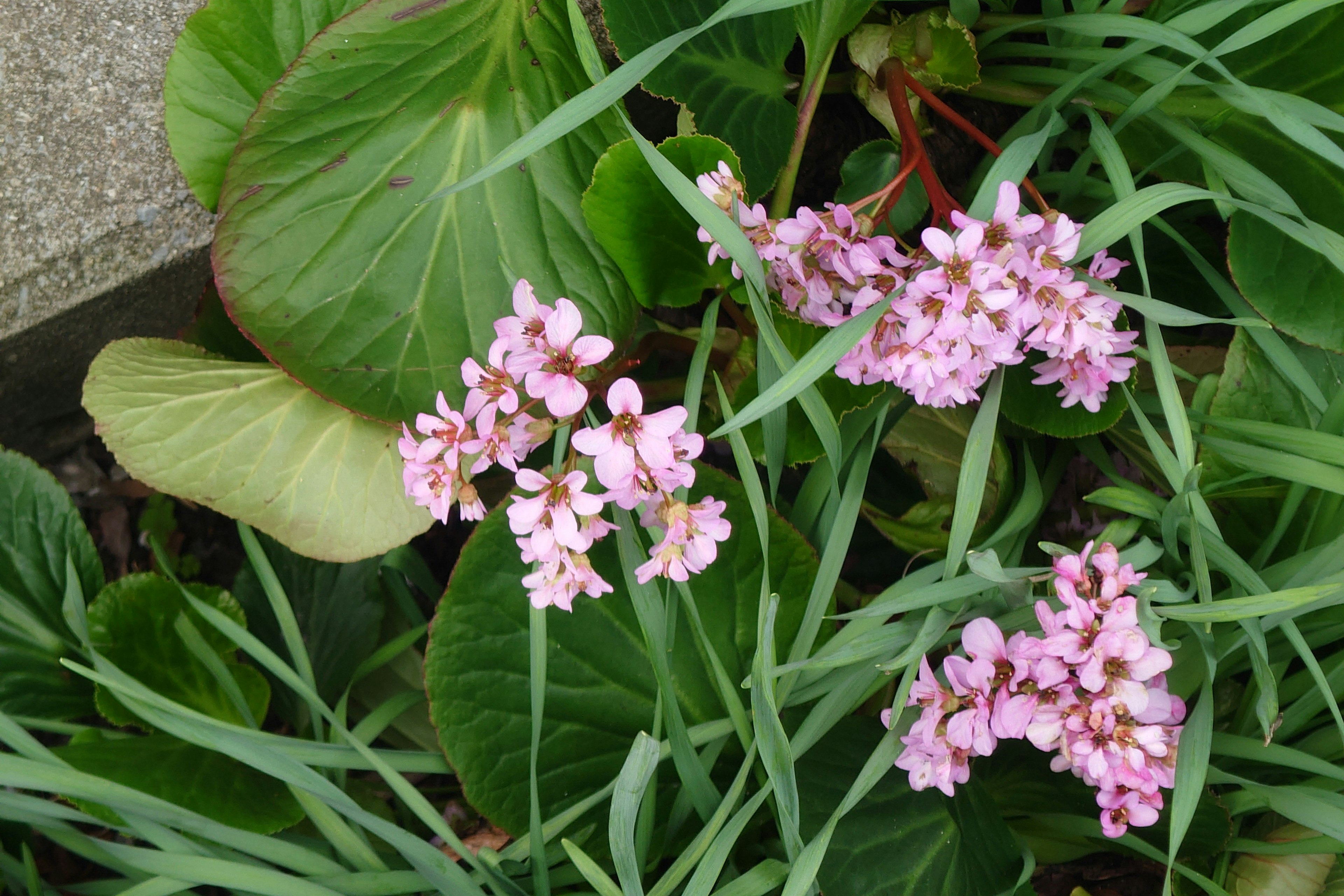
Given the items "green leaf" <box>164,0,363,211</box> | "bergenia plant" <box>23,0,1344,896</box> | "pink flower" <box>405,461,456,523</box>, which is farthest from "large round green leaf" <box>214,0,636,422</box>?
"pink flower" <box>405,461,456,523</box>

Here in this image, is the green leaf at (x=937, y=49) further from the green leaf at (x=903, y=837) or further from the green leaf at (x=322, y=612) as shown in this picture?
the green leaf at (x=322, y=612)

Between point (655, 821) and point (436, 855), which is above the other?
point (436, 855)

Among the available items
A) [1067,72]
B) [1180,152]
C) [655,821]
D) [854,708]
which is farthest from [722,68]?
[655,821]

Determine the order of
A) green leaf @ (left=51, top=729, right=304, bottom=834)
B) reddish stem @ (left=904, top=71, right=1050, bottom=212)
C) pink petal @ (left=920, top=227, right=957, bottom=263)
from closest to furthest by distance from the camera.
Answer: pink petal @ (left=920, top=227, right=957, bottom=263), reddish stem @ (left=904, top=71, right=1050, bottom=212), green leaf @ (left=51, top=729, right=304, bottom=834)

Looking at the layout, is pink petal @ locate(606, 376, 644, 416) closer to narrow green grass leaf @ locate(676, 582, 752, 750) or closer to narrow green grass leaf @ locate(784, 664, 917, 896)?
narrow green grass leaf @ locate(676, 582, 752, 750)

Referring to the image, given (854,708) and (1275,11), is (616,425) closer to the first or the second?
(854,708)

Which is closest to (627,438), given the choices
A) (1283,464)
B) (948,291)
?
(948,291)

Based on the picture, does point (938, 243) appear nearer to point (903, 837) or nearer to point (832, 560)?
point (832, 560)
